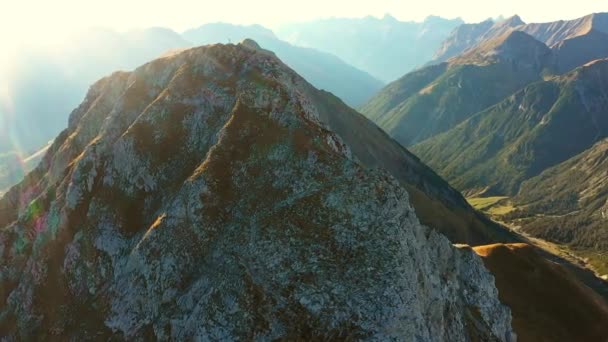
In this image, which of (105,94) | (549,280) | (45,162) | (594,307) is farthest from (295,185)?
(594,307)

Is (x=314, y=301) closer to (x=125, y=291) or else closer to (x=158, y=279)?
(x=158, y=279)

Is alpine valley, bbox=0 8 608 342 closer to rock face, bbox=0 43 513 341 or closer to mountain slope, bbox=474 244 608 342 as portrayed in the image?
rock face, bbox=0 43 513 341

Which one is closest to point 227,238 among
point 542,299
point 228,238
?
point 228,238

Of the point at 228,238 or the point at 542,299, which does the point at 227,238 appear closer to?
the point at 228,238

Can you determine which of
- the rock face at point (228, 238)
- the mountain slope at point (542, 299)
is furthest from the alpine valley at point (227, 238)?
the mountain slope at point (542, 299)

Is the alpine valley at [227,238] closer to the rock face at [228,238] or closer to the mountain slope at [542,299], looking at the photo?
the rock face at [228,238]

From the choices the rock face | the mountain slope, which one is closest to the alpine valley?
the rock face
